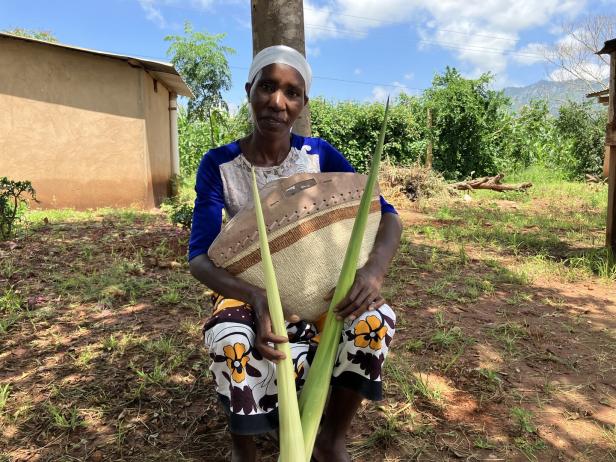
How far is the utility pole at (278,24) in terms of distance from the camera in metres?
2.69

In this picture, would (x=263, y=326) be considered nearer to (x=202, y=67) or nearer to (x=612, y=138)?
(x=612, y=138)

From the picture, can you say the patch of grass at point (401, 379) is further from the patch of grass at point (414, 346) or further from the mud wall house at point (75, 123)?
the mud wall house at point (75, 123)

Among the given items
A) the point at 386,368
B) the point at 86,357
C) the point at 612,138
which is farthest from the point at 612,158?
the point at 86,357

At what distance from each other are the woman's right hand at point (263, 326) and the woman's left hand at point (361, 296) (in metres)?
0.19

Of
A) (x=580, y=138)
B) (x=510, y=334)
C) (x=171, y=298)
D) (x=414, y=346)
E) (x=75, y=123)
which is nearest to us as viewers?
(x=414, y=346)

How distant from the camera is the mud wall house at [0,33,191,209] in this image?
714 centimetres

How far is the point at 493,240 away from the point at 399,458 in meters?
3.87

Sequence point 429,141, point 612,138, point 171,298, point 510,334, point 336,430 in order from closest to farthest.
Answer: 1. point 336,430
2. point 510,334
3. point 171,298
4. point 612,138
5. point 429,141

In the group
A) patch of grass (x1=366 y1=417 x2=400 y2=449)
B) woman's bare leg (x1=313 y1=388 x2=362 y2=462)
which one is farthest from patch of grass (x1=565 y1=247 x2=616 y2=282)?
woman's bare leg (x1=313 y1=388 x2=362 y2=462)

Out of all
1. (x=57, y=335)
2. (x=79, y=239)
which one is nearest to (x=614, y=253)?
(x=57, y=335)

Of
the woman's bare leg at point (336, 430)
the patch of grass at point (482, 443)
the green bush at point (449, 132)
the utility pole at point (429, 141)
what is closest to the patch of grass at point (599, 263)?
the patch of grass at point (482, 443)

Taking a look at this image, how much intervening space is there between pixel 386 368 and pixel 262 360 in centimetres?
116

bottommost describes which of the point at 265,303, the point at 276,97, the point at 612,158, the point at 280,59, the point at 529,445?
the point at 529,445

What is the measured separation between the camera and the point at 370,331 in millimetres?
1354
